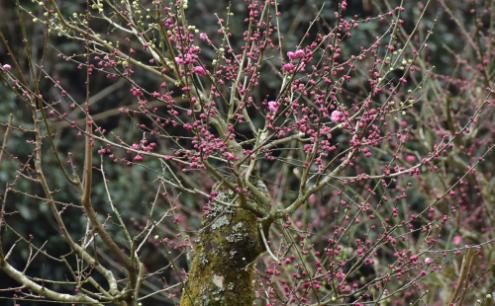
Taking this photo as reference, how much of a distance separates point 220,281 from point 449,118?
222 centimetres

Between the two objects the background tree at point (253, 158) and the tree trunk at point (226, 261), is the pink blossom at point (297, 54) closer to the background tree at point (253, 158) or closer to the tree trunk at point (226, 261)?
the background tree at point (253, 158)

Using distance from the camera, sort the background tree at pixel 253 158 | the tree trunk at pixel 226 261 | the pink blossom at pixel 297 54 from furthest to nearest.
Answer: the tree trunk at pixel 226 261 < the background tree at pixel 253 158 < the pink blossom at pixel 297 54

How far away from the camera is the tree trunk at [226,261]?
11.3ft

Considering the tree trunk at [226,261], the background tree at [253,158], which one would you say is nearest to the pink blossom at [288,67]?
the background tree at [253,158]

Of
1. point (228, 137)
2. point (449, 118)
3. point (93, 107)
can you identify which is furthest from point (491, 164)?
point (228, 137)

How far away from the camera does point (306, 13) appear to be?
27.3 feet

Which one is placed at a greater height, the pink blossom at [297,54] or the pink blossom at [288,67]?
the pink blossom at [297,54]

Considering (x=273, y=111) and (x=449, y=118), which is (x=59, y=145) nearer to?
(x=449, y=118)

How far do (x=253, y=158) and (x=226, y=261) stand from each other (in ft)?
1.78

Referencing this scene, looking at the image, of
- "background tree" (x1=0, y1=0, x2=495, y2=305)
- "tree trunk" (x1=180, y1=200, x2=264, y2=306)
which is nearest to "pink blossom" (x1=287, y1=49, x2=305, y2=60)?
"background tree" (x1=0, y1=0, x2=495, y2=305)

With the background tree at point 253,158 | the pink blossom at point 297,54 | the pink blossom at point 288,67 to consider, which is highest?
the pink blossom at point 297,54

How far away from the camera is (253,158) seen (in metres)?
3.17

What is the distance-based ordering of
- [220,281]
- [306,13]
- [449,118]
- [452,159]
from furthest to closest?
1. [306,13]
2. [452,159]
3. [449,118]
4. [220,281]

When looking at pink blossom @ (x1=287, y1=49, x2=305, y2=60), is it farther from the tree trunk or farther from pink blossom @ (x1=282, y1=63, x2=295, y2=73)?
the tree trunk
